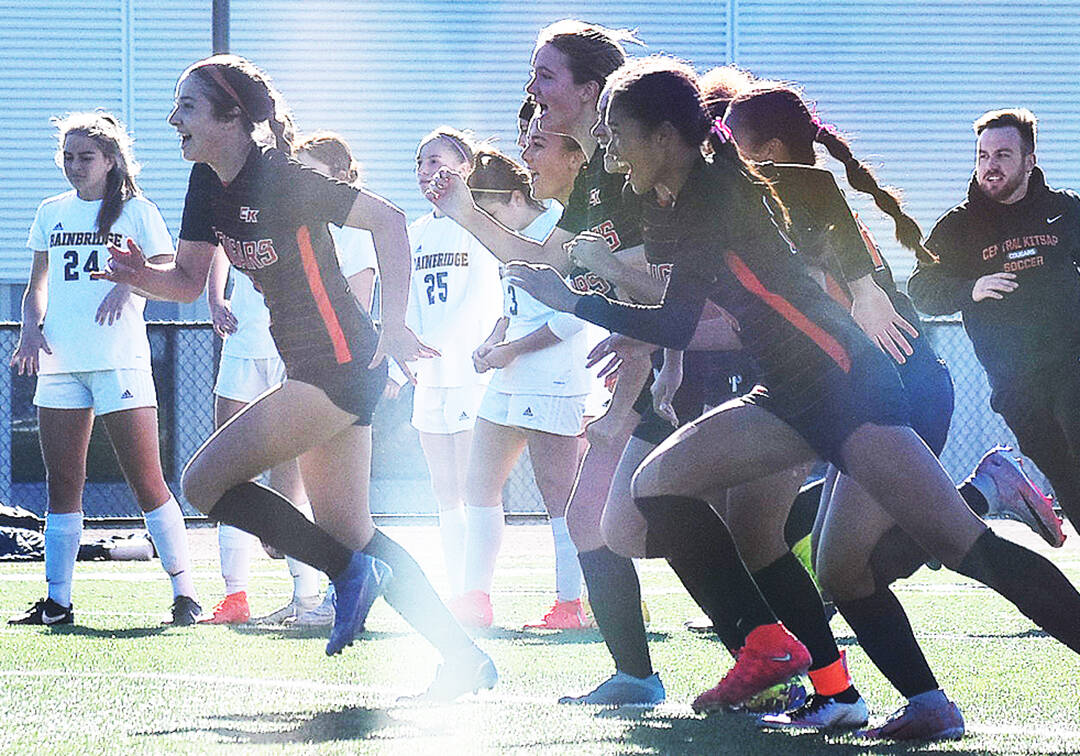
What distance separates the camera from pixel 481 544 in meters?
7.44

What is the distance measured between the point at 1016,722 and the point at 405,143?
1733cm

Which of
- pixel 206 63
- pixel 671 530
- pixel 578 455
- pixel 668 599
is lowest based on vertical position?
pixel 668 599

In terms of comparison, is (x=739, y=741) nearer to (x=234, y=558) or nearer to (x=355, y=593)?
(x=355, y=593)

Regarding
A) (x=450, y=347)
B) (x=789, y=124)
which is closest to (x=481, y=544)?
(x=450, y=347)

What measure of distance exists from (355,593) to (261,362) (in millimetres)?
3119

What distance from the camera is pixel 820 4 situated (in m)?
21.6

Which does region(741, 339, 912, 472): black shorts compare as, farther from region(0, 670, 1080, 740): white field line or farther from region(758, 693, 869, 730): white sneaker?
region(0, 670, 1080, 740): white field line

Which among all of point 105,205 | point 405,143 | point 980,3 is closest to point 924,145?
point 980,3

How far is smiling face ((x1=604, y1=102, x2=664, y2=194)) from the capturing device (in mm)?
4180

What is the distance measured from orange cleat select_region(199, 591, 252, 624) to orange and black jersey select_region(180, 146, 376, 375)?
2777 millimetres

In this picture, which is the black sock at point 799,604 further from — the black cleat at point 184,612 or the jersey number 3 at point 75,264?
the jersey number 3 at point 75,264

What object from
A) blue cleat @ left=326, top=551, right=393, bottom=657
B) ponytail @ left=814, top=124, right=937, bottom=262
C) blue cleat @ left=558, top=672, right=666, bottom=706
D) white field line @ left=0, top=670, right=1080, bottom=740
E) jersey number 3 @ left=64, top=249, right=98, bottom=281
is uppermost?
ponytail @ left=814, top=124, right=937, bottom=262

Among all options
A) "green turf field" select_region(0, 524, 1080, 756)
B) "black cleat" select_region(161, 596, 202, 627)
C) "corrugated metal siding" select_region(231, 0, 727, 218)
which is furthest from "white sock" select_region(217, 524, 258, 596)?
"corrugated metal siding" select_region(231, 0, 727, 218)

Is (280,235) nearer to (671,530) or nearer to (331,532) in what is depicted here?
(331,532)
